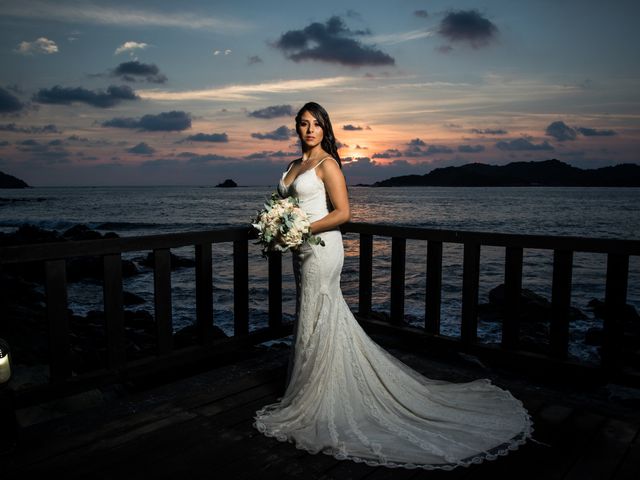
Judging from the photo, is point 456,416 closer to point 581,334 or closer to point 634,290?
point 581,334

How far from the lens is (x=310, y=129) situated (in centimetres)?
310

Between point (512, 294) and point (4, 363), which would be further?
point (512, 294)

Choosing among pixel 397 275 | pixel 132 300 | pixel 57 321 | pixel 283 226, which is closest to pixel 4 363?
pixel 57 321

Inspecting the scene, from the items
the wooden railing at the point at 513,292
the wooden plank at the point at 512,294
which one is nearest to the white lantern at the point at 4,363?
the wooden railing at the point at 513,292

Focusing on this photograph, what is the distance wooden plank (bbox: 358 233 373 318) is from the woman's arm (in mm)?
1564

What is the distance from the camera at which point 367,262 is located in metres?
4.66

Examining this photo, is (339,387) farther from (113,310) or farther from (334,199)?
(113,310)

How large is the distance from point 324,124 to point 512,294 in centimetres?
199

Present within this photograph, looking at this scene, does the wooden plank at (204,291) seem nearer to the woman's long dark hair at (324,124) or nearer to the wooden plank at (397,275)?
the woman's long dark hair at (324,124)

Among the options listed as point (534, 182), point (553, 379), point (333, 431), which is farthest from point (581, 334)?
point (534, 182)

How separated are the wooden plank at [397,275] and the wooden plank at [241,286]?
1.34 meters

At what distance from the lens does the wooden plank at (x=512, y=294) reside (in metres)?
3.70

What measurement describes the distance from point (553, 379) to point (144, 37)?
1001 cm

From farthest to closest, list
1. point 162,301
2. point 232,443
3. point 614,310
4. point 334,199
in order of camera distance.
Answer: point 162,301, point 614,310, point 334,199, point 232,443
